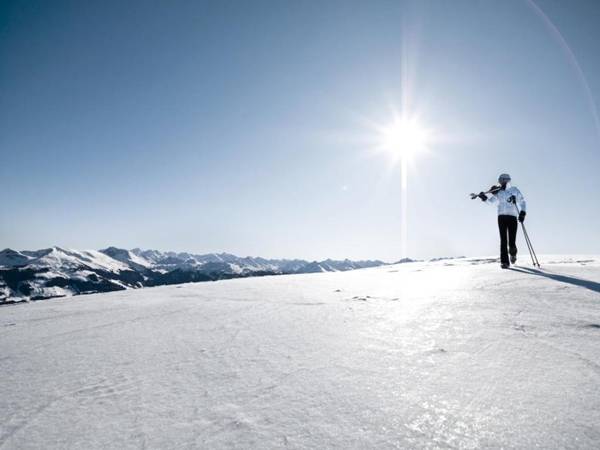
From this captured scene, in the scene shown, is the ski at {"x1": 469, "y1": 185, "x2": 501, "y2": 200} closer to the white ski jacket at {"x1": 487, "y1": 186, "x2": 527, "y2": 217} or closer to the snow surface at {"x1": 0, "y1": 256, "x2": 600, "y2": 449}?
the white ski jacket at {"x1": 487, "y1": 186, "x2": 527, "y2": 217}

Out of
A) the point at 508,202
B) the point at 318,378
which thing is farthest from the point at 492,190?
the point at 318,378

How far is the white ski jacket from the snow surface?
6.60 m

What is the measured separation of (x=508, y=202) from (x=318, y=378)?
1033cm

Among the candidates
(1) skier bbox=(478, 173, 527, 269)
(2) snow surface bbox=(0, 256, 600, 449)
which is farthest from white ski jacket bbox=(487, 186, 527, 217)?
(2) snow surface bbox=(0, 256, 600, 449)

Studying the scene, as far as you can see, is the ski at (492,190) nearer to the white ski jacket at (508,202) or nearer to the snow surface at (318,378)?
the white ski jacket at (508,202)

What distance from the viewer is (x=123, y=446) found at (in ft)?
5.39

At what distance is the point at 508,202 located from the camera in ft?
32.8

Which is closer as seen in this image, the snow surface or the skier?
the snow surface

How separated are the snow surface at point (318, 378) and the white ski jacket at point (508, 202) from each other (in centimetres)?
660

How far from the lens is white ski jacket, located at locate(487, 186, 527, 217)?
32.2 feet

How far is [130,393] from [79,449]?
542 mm

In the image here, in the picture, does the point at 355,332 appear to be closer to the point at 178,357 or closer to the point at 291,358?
the point at 291,358

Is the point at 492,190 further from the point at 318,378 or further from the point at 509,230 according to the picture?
the point at 318,378

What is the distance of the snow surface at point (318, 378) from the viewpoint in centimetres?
167
